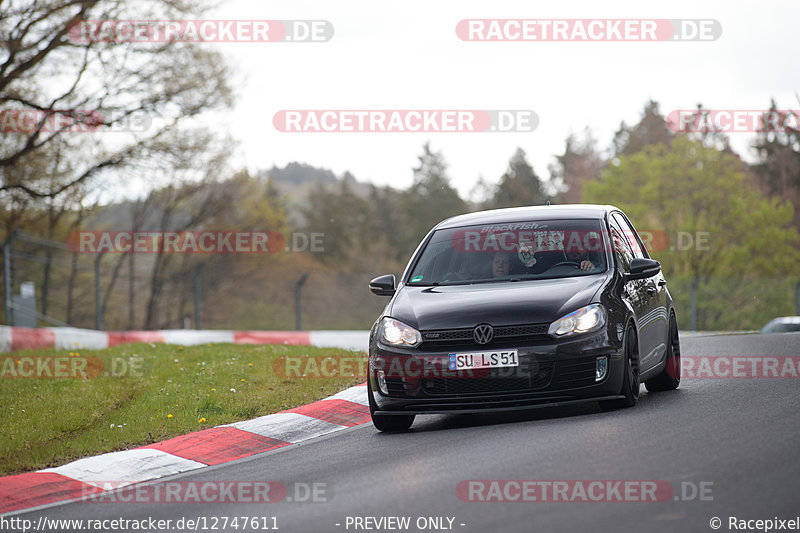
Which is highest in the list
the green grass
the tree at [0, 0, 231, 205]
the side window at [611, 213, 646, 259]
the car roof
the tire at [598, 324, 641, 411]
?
the tree at [0, 0, 231, 205]

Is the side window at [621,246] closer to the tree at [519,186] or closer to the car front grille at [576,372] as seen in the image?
the car front grille at [576,372]

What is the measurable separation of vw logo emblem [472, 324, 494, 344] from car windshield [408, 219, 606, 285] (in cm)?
98

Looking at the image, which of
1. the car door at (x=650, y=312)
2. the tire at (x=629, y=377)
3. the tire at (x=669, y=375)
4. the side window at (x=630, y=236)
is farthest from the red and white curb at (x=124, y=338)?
the tire at (x=629, y=377)

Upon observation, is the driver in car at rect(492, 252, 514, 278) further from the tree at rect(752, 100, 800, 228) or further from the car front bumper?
the tree at rect(752, 100, 800, 228)

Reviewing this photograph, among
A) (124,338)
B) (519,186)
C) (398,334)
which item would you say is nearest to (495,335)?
(398,334)

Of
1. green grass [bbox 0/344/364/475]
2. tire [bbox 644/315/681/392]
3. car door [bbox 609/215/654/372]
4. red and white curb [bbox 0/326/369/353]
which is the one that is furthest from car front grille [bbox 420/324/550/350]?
red and white curb [bbox 0/326/369/353]

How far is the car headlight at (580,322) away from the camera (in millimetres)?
7395

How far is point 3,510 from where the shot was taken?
21.7 ft

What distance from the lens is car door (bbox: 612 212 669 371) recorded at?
8.49 metres

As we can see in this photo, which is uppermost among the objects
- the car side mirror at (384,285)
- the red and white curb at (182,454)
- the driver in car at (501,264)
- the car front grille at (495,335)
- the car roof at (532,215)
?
the car roof at (532,215)

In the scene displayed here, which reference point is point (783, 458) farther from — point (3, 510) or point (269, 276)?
point (269, 276)

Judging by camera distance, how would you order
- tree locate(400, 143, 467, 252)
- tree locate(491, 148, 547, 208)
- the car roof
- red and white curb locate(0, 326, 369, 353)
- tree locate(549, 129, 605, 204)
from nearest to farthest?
the car roof → red and white curb locate(0, 326, 369, 353) → tree locate(400, 143, 467, 252) → tree locate(491, 148, 547, 208) → tree locate(549, 129, 605, 204)

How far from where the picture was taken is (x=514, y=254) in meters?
8.55

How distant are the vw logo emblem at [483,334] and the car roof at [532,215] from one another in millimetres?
1727
